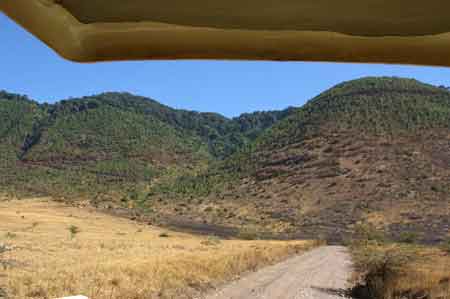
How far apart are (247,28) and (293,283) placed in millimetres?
20618

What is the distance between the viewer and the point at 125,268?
19719 mm

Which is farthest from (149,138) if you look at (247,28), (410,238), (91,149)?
(247,28)

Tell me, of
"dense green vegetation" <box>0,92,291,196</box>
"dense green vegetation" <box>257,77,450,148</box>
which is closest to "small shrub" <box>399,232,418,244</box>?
"dense green vegetation" <box>257,77,450,148</box>

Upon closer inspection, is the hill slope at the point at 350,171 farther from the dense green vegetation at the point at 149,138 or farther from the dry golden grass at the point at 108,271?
the dry golden grass at the point at 108,271

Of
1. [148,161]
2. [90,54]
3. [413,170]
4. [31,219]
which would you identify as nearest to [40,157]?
[148,161]

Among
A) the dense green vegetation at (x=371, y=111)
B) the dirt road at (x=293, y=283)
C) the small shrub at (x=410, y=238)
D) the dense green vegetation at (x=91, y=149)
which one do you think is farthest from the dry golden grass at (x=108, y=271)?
the dense green vegetation at (x=371, y=111)

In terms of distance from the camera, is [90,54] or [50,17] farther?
[90,54]

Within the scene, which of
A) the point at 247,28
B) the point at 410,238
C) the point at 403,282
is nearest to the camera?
the point at 247,28

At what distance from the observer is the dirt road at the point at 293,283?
61.1 feet

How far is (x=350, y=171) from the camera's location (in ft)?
270

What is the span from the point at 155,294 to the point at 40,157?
90.5m

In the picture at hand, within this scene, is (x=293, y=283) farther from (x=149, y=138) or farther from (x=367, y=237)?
(x=149, y=138)

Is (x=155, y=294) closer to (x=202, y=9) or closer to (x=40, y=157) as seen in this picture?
(x=202, y=9)

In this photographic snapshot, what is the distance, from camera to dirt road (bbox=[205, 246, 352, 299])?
61.1 feet
